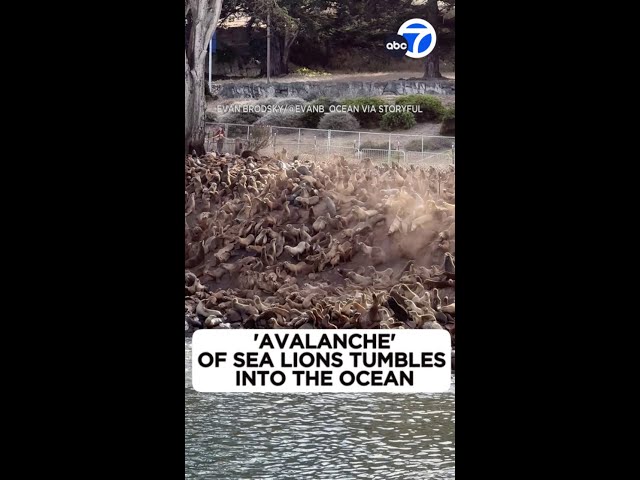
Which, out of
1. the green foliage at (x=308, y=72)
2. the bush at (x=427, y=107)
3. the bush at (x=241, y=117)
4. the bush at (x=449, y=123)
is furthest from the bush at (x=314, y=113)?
the bush at (x=449, y=123)

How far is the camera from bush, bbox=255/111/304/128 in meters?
6.33

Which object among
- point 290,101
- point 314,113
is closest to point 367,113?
point 314,113

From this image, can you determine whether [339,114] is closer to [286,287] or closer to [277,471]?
[286,287]

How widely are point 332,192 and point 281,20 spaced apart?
0.88m

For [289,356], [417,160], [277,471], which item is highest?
[417,160]

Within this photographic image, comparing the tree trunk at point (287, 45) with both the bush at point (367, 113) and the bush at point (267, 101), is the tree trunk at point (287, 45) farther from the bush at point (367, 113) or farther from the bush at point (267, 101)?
the bush at point (367, 113)

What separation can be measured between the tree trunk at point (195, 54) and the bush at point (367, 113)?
73cm

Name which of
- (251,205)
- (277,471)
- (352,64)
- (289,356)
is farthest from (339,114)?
(277,471)

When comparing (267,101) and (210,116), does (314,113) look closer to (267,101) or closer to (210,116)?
(267,101)

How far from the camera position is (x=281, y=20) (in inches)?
249

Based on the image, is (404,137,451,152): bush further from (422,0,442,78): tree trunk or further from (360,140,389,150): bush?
(422,0,442,78): tree trunk

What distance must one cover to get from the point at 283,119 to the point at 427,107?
27.9 inches

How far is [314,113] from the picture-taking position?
6301 millimetres

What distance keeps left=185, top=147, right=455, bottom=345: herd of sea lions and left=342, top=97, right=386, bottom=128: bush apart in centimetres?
21
